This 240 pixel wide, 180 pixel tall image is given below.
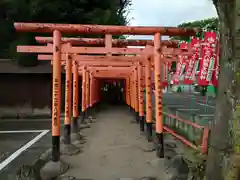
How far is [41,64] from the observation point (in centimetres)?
1725

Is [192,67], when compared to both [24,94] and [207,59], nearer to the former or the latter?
[207,59]

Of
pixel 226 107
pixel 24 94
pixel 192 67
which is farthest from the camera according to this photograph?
pixel 24 94

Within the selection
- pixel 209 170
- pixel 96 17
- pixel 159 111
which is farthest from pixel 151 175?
pixel 96 17

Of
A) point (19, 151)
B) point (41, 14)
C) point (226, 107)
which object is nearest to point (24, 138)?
point (19, 151)

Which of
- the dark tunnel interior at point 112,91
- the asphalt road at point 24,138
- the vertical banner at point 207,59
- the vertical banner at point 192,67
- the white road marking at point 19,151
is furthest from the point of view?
the dark tunnel interior at point 112,91

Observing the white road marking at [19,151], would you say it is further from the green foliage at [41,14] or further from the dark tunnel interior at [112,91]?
the dark tunnel interior at [112,91]

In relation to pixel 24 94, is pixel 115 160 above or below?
below

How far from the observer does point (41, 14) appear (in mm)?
16906

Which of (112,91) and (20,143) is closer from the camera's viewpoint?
(20,143)

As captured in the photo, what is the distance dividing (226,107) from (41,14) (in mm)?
15587

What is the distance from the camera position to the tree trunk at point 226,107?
2619mm

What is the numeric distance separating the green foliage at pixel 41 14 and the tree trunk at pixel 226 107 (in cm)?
1360

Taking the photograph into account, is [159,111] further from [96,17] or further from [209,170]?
[96,17]

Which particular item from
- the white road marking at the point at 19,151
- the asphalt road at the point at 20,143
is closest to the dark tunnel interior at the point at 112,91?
the asphalt road at the point at 20,143
